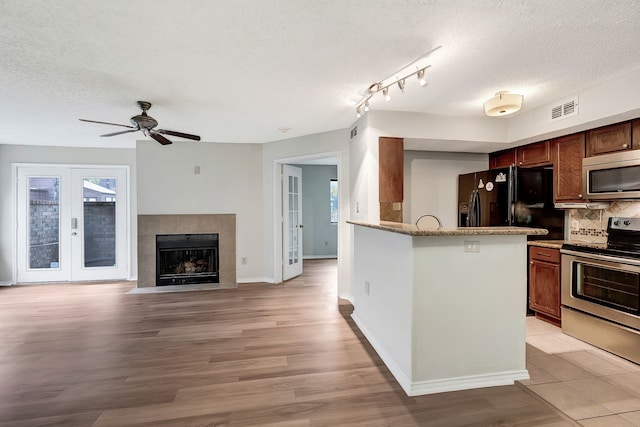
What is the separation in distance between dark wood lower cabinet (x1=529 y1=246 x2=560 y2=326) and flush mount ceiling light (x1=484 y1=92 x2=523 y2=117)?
1573 millimetres

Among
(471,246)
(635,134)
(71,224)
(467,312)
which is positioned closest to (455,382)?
(467,312)

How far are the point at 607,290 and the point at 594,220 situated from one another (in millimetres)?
1074

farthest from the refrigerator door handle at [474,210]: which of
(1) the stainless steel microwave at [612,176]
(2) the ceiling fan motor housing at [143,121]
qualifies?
(2) the ceiling fan motor housing at [143,121]

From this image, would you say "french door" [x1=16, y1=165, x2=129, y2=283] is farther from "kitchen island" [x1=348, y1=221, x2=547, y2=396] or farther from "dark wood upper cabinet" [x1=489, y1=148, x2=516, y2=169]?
"dark wood upper cabinet" [x1=489, y1=148, x2=516, y2=169]

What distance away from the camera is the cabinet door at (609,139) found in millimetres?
2736

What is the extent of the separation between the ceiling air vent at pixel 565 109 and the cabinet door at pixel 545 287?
158 centimetres

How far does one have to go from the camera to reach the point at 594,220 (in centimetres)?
328

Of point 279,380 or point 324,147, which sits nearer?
point 279,380

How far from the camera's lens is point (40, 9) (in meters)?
1.68

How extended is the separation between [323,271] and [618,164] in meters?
4.64

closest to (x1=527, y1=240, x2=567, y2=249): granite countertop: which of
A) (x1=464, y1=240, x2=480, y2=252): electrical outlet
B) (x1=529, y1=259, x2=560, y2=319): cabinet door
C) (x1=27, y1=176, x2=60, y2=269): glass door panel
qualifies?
(x1=529, y1=259, x2=560, y2=319): cabinet door

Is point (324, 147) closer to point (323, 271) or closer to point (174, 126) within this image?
point (174, 126)

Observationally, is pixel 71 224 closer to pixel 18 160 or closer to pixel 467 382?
Answer: pixel 18 160

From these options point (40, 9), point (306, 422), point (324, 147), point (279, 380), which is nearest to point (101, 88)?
point (40, 9)
